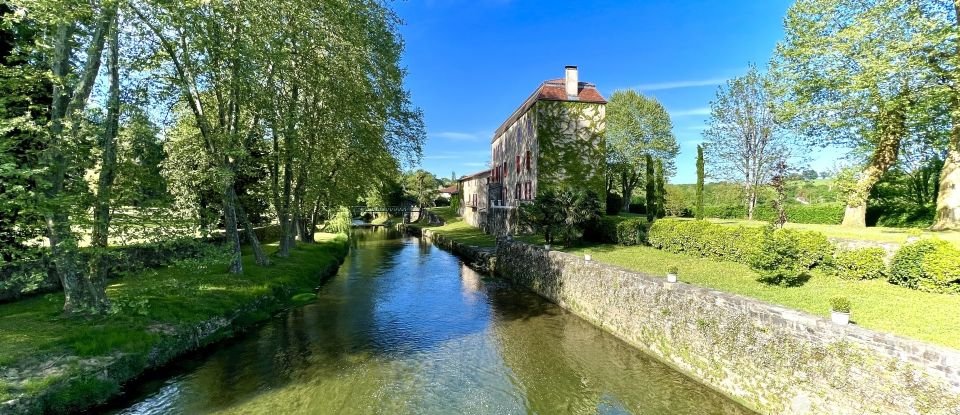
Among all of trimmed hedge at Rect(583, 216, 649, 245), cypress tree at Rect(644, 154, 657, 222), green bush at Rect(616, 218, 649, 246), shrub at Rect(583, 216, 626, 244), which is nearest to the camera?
green bush at Rect(616, 218, 649, 246)

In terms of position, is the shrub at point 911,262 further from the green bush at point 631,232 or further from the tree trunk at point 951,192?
the green bush at point 631,232

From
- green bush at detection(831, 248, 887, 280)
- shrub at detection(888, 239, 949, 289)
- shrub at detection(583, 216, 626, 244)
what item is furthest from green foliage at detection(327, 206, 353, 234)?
shrub at detection(888, 239, 949, 289)

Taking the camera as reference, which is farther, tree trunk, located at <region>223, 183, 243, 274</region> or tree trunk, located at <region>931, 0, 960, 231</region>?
tree trunk, located at <region>223, 183, 243, 274</region>

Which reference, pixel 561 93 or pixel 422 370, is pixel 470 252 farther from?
pixel 422 370

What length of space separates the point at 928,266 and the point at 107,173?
818 inches

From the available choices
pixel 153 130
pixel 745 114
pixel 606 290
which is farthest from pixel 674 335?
pixel 745 114

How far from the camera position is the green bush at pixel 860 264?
1105cm

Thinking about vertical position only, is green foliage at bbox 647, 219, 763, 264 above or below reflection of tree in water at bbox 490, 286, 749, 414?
above

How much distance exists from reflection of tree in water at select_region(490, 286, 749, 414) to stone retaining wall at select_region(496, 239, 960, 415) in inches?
20.6

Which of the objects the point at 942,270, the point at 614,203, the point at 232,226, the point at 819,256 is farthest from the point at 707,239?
the point at 614,203

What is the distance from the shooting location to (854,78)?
54.1 ft

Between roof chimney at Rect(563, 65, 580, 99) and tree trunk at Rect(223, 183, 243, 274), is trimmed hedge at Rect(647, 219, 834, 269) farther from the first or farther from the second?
tree trunk at Rect(223, 183, 243, 274)

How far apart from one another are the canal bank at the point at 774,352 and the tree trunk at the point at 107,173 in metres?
14.9

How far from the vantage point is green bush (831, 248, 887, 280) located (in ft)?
36.3
